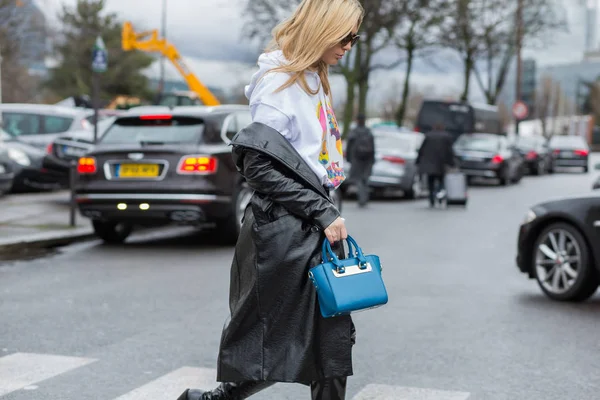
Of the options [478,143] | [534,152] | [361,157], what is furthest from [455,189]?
[534,152]

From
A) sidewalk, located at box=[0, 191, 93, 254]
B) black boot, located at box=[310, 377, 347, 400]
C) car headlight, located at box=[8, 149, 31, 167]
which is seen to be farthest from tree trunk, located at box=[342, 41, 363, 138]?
black boot, located at box=[310, 377, 347, 400]

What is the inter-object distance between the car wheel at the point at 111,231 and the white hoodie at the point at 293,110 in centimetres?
860

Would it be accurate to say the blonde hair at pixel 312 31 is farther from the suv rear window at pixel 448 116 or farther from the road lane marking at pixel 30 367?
the suv rear window at pixel 448 116

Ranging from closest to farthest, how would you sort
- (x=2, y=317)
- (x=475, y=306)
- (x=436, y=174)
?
1. (x=2, y=317)
2. (x=475, y=306)
3. (x=436, y=174)

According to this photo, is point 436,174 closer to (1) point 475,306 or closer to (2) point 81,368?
(1) point 475,306

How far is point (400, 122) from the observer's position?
158 feet

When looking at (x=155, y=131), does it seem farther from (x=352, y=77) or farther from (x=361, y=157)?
(x=352, y=77)

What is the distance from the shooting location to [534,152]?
37500 mm

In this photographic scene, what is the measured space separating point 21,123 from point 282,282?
55.1 feet

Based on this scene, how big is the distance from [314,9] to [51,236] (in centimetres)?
896

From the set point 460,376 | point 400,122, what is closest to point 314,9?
point 460,376

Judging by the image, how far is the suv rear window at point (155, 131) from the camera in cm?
1133

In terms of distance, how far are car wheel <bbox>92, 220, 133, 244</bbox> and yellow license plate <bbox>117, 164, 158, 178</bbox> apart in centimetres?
93

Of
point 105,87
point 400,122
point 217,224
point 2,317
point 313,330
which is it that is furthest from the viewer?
point 105,87
